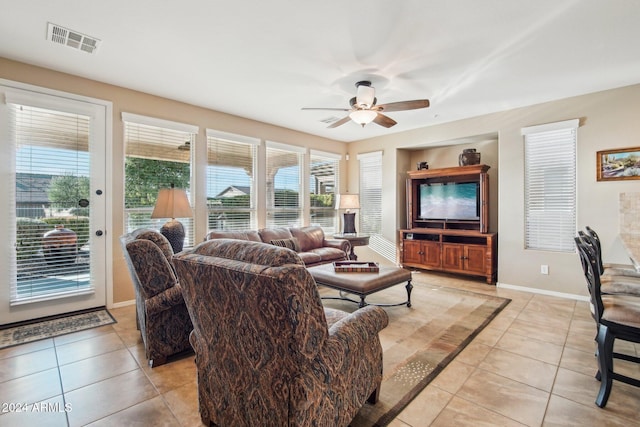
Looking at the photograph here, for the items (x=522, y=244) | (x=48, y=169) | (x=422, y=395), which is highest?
(x=48, y=169)

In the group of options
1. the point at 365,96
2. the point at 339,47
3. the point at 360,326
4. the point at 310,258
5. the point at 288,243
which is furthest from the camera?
the point at 288,243

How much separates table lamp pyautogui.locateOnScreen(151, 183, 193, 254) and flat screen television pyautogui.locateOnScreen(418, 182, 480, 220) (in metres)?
4.33

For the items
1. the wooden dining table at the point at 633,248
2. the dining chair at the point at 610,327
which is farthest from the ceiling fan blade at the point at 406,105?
the wooden dining table at the point at 633,248

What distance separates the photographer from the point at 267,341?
1.21 metres

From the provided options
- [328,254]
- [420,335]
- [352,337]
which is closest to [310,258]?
[328,254]

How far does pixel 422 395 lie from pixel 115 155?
4.02m

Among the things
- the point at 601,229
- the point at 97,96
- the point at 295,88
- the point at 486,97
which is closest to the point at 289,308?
the point at 295,88

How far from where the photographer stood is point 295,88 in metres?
3.71

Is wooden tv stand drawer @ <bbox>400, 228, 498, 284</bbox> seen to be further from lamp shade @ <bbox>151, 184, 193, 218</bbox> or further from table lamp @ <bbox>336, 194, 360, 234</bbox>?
lamp shade @ <bbox>151, 184, 193, 218</bbox>

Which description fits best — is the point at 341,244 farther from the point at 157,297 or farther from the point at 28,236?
the point at 28,236

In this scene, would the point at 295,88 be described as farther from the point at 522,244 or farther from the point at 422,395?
the point at 522,244

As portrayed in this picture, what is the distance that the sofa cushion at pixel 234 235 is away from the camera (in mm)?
4012

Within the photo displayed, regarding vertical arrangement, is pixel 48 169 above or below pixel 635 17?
below

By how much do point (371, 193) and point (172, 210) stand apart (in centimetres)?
419
